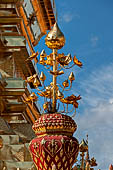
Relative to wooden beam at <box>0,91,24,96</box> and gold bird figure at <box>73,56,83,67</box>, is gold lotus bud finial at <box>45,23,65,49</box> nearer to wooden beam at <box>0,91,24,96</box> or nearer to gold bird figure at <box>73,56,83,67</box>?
gold bird figure at <box>73,56,83,67</box>

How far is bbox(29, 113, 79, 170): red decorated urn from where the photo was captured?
1266 centimetres

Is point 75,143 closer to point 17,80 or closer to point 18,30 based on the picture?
point 17,80

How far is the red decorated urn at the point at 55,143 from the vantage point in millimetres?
12664

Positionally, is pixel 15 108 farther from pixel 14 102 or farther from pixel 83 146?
pixel 83 146

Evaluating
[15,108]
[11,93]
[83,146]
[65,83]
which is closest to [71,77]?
[65,83]

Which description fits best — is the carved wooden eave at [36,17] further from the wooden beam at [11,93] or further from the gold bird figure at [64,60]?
the gold bird figure at [64,60]

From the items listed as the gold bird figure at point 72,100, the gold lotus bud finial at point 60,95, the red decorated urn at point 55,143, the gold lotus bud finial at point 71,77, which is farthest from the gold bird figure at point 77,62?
the red decorated urn at point 55,143

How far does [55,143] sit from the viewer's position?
12.6 metres

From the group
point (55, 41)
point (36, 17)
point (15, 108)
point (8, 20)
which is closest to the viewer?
point (55, 41)

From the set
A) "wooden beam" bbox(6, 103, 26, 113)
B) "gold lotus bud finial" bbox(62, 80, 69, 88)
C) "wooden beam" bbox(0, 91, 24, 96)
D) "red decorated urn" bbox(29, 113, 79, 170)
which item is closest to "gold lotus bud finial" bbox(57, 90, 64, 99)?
"red decorated urn" bbox(29, 113, 79, 170)

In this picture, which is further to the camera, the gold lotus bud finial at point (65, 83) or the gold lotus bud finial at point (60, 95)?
the gold lotus bud finial at point (65, 83)

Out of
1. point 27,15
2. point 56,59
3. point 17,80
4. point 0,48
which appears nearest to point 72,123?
point 56,59

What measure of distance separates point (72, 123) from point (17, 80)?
22457mm

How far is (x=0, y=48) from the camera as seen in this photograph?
3800 centimetres
